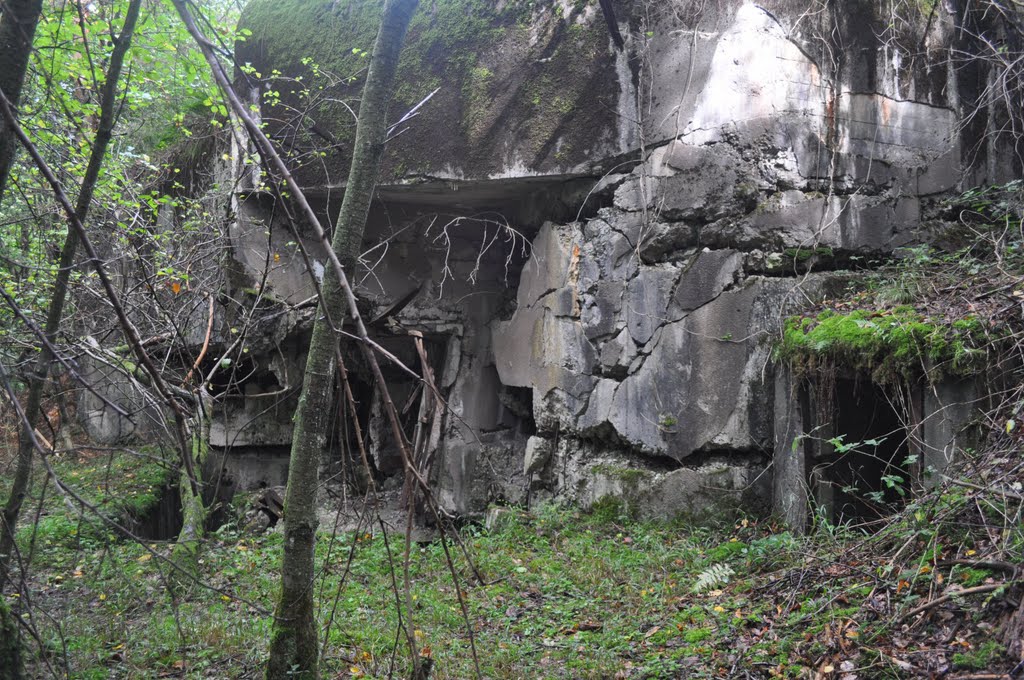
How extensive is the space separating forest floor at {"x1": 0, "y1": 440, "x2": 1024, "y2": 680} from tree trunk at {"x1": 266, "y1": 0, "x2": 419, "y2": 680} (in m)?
0.20

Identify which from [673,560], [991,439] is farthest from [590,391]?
[991,439]

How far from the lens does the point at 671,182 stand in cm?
587

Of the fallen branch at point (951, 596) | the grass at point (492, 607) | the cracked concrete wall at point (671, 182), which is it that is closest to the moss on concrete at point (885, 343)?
the cracked concrete wall at point (671, 182)

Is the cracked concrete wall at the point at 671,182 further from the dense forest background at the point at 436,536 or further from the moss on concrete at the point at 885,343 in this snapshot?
the moss on concrete at the point at 885,343

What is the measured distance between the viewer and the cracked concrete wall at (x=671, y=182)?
18.4 ft

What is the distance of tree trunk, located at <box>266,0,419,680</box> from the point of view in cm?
323

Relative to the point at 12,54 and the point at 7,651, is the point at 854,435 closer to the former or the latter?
the point at 7,651

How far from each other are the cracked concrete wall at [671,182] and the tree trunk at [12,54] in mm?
3561

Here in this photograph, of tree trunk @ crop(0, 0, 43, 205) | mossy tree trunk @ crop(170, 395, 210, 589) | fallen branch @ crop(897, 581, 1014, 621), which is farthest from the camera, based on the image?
mossy tree trunk @ crop(170, 395, 210, 589)

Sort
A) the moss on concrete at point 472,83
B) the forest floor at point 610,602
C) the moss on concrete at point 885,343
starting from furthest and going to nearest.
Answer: the moss on concrete at point 472,83, the moss on concrete at point 885,343, the forest floor at point 610,602

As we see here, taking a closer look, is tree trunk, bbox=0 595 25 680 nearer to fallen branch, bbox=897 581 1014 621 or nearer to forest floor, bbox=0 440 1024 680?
forest floor, bbox=0 440 1024 680

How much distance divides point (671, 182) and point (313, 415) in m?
3.58

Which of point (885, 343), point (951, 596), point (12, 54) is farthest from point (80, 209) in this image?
point (885, 343)

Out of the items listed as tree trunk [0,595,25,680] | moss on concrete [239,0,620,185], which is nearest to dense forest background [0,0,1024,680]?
tree trunk [0,595,25,680]
